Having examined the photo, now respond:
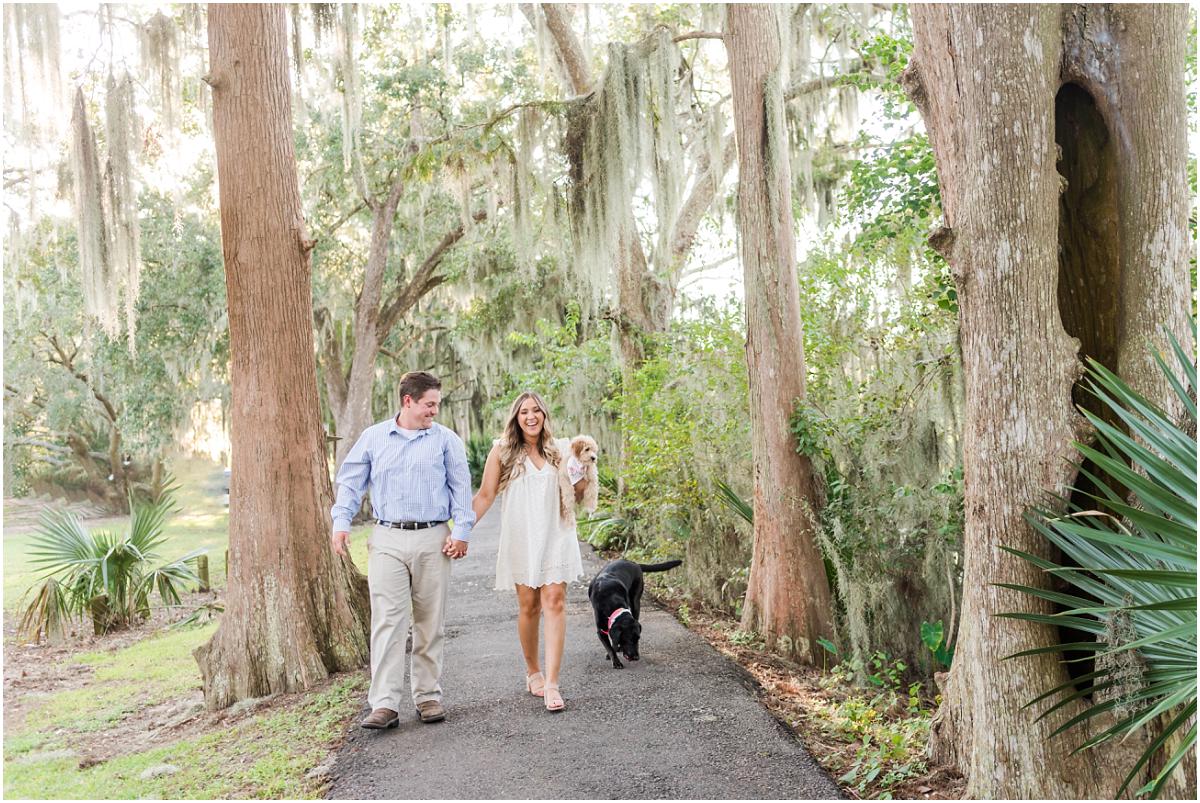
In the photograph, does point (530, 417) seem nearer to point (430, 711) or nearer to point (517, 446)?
point (517, 446)

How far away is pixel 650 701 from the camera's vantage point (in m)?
5.07

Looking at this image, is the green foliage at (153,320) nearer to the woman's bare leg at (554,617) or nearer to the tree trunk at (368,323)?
the tree trunk at (368,323)

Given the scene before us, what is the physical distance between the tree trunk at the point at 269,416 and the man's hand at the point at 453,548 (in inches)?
87.4

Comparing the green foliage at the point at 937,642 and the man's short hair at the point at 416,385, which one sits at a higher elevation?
the man's short hair at the point at 416,385

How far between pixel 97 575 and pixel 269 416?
537 centimetres

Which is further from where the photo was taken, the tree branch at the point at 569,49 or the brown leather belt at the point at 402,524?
the tree branch at the point at 569,49

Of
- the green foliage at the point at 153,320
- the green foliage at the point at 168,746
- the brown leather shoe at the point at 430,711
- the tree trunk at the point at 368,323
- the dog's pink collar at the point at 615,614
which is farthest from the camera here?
the tree trunk at the point at 368,323

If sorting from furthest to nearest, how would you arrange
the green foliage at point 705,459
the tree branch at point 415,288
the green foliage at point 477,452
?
1. the green foliage at point 477,452
2. the tree branch at point 415,288
3. the green foliage at point 705,459

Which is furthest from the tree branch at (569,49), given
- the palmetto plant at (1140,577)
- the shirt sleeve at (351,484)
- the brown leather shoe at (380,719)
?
the palmetto plant at (1140,577)

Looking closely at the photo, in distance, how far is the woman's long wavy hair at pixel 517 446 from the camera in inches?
193

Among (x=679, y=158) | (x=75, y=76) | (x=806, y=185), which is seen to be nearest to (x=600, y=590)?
(x=679, y=158)

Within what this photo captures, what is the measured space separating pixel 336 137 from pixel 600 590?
12643mm

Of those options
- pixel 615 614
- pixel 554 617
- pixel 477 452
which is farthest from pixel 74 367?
pixel 554 617

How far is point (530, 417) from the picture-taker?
4879 millimetres
